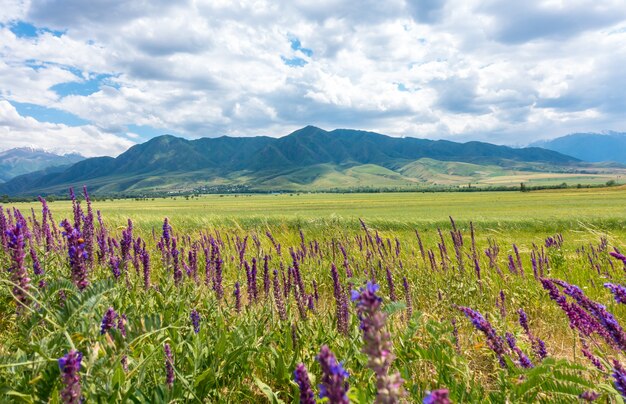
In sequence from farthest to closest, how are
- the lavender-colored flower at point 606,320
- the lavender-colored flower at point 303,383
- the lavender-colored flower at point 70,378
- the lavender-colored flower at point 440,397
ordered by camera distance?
the lavender-colored flower at point 606,320
the lavender-colored flower at point 70,378
the lavender-colored flower at point 303,383
the lavender-colored flower at point 440,397

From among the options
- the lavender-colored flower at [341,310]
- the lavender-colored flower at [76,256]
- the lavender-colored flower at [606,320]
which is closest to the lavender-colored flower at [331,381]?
the lavender-colored flower at [606,320]

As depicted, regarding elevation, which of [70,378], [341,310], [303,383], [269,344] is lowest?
[269,344]

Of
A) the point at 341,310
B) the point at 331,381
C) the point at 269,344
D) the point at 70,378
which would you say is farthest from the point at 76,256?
the point at 341,310

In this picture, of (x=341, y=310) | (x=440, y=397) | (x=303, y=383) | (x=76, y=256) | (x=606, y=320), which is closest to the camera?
(x=440, y=397)

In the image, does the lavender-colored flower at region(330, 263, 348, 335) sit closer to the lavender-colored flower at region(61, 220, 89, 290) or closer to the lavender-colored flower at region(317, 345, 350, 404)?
the lavender-colored flower at region(61, 220, 89, 290)

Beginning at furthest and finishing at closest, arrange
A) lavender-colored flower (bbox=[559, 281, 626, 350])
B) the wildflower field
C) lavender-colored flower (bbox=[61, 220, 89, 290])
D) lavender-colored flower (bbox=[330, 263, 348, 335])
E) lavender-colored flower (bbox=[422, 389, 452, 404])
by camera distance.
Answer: lavender-colored flower (bbox=[330, 263, 348, 335]) < lavender-colored flower (bbox=[61, 220, 89, 290]) < the wildflower field < lavender-colored flower (bbox=[559, 281, 626, 350]) < lavender-colored flower (bbox=[422, 389, 452, 404])

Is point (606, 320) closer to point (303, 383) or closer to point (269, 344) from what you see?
point (303, 383)

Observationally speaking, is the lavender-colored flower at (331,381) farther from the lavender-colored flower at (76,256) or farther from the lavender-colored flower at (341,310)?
the lavender-colored flower at (341,310)

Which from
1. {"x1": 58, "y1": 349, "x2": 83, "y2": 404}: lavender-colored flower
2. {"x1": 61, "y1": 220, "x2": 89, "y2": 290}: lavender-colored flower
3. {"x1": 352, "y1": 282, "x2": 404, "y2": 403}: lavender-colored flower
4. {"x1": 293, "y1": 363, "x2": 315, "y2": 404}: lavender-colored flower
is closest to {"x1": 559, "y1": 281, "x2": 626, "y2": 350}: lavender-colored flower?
{"x1": 352, "y1": 282, "x2": 404, "y2": 403}: lavender-colored flower

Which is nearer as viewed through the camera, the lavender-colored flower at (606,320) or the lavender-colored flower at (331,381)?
the lavender-colored flower at (331,381)

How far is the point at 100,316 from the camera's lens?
316 centimetres

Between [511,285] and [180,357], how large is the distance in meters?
7.13

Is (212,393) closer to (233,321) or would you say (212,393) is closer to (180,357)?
(180,357)

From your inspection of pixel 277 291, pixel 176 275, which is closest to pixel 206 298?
pixel 176 275
